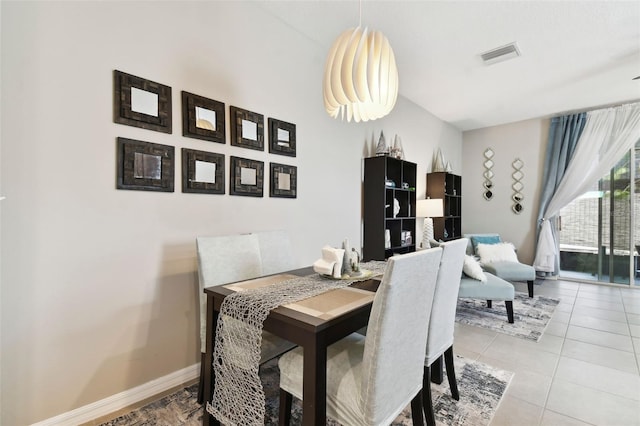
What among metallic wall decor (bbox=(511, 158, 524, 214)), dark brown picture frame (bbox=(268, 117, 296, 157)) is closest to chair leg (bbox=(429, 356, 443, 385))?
dark brown picture frame (bbox=(268, 117, 296, 157))

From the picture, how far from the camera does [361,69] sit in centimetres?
153

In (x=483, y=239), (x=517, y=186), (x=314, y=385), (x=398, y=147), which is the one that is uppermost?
(x=398, y=147)

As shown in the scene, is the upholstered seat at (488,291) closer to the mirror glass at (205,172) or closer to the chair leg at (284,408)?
the chair leg at (284,408)

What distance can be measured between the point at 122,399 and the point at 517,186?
6.22 m

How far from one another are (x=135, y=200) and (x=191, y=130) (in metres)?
0.59

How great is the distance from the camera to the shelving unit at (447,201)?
4750 mm

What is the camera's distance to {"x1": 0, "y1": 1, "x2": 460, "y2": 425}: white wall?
56.5 inches

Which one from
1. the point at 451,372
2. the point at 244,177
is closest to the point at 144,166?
the point at 244,177

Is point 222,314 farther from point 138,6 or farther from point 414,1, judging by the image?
point 414,1

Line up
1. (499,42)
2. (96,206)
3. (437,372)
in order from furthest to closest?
(499,42) → (437,372) → (96,206)

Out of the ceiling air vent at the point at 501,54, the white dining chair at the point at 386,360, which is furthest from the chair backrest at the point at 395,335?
the ceiling air vent at the point at 501,54

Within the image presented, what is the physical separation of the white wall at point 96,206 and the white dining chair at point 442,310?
150cm

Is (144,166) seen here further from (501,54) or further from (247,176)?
(501,54)

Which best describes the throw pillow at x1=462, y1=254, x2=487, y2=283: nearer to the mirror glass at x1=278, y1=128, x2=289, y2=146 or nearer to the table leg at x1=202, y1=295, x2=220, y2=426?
the mirror glass at x1=278, y1=128, x2=289, y2=146
